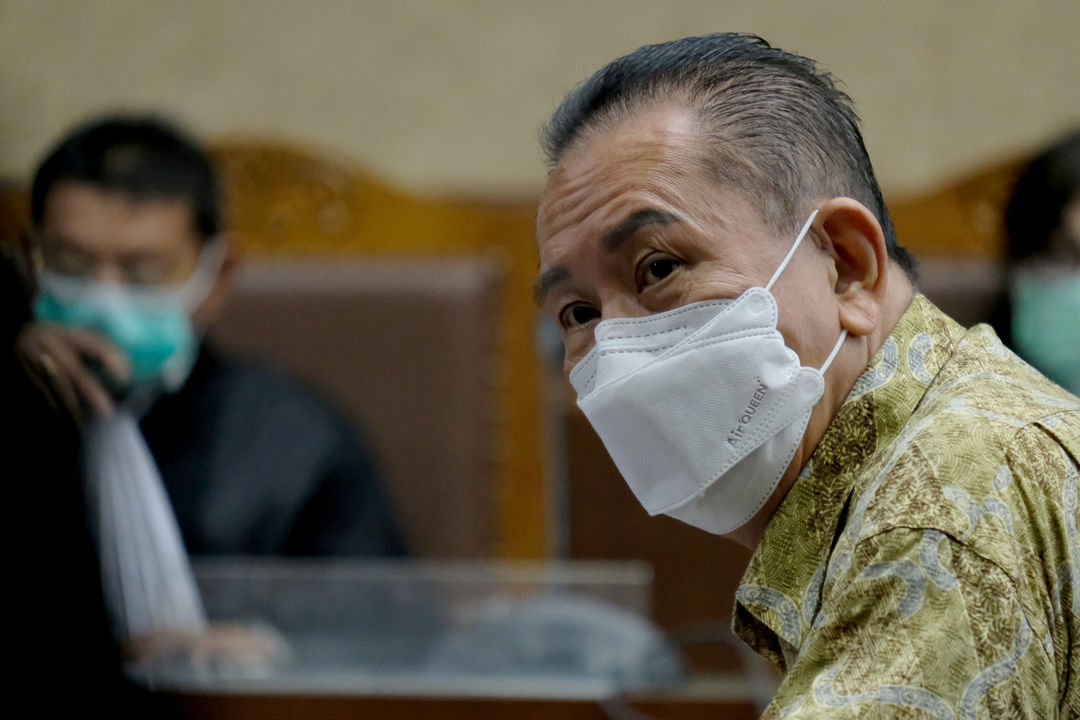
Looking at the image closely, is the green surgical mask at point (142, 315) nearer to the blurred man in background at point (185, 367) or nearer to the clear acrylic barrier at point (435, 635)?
the blurred man in background at point (185, 367)

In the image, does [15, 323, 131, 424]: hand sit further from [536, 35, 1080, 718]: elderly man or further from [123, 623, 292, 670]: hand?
[536, 35, 1080, 718]: elderly man

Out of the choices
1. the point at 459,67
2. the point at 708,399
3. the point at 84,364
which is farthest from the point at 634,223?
the point at 459,67

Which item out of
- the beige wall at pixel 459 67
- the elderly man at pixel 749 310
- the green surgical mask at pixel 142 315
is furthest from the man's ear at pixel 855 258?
the beige wall at pixel 459 67

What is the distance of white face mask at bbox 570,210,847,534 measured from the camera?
69 centimetres

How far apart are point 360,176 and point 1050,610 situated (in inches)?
81.4

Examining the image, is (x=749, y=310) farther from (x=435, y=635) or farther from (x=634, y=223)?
(x=435, y=635)

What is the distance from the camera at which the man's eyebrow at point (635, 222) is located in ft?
2.24

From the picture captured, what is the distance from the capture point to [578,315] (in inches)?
29.4

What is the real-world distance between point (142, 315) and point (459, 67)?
0.87 meters

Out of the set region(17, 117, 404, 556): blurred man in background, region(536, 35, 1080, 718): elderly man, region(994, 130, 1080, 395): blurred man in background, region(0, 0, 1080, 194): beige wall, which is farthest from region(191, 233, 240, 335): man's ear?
region(536, 35, 1080, 718): elderly man

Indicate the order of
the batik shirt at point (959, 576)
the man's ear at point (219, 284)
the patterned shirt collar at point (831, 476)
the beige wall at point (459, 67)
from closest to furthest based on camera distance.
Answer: the batik shirt at point (959, 576), the patterned shirt collar at point (831, 476), the man's ear at point (219, 284), the beige wall at point (459, 67)

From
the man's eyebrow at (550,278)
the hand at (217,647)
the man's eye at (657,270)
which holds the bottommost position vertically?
the hand at (217,647)

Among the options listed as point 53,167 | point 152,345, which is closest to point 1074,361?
point 152,345

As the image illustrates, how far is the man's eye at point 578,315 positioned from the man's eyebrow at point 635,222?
0.18 ft
